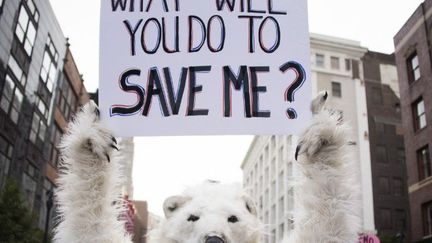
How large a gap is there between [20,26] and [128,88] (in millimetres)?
18984

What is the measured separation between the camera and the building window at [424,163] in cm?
2331

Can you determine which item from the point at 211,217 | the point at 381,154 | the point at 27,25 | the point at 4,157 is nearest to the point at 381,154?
the point at 381,154

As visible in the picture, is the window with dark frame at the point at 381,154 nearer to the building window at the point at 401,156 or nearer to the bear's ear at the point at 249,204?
the building window at the point at 401,156

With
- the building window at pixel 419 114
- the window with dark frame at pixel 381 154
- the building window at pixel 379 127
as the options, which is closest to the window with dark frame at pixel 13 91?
the building window at pixel 419 114

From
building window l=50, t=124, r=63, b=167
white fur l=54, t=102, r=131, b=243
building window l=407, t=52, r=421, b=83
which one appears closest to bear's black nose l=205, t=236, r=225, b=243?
white fur l=54, t=102, r=131, b=243

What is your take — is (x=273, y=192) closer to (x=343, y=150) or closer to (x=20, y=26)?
(x=20, y=26)

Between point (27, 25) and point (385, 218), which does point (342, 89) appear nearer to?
point (385, 218)

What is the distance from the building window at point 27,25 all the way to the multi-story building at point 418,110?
17.4 metres

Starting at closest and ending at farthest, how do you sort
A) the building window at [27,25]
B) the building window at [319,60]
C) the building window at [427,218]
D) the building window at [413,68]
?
the building window at [27,25]
the building window at [427,218]
the building window at [413,68]
the building window at [319,60]

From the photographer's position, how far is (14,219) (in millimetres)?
13578

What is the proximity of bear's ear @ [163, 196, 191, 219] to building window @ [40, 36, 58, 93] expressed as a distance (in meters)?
22.4

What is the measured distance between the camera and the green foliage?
13.2m

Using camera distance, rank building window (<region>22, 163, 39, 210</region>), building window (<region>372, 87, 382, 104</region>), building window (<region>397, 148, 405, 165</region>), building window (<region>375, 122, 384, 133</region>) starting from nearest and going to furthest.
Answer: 1. building window (<region>22, 163, 39, 210</region>)
2. building window (<region>397, 148, 405, 165</region>)
3. building window (<region>375, 122, 384, 133</region>)
4. building window (<region>372, 87, 382, 104</region>)

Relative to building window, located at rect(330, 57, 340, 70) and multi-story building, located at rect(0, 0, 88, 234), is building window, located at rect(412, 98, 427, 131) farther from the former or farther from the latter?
building window, located at rect(330, 57, 340, 70)
